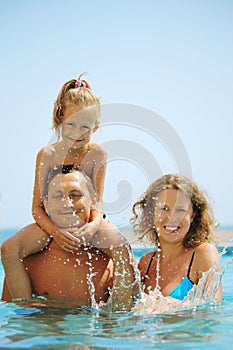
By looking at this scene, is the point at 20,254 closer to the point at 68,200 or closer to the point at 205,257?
the point at 68,200

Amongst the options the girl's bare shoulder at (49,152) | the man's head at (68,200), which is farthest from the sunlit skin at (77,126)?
the man's head at (68,200)

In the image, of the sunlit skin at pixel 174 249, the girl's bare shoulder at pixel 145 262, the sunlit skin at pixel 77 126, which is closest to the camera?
the sunlit skin at pixel 174 249

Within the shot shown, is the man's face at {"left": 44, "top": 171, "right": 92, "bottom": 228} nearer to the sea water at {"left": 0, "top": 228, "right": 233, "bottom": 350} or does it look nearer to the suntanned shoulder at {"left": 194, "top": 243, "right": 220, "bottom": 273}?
the sea water at {"left": 0, "top": 228, "right": 233, "bottom": 350}

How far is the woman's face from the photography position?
4637 millimetres

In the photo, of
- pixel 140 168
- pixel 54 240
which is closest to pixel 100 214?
pixel 54 240

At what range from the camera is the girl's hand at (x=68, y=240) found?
4352mm

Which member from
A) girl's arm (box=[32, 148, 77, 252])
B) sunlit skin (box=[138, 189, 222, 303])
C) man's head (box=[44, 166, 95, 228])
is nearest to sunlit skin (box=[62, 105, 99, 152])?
girl's arm (box=[32, 148, 77, 252])

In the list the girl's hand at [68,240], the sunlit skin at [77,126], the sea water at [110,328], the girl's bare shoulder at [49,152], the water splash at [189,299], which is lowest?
the sea water at [110,328]

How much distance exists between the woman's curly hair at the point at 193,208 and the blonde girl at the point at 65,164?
441 mm

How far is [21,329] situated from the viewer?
11.6 ft

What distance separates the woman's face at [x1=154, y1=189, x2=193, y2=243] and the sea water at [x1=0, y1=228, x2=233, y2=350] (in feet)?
2.13

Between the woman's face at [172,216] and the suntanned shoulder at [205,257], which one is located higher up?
the woman's face at [172,216]

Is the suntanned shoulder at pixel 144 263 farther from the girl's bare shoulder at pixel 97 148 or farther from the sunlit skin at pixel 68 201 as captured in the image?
the girl's bare shoulder at pixel 97 148

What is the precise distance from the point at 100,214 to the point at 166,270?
729mm
